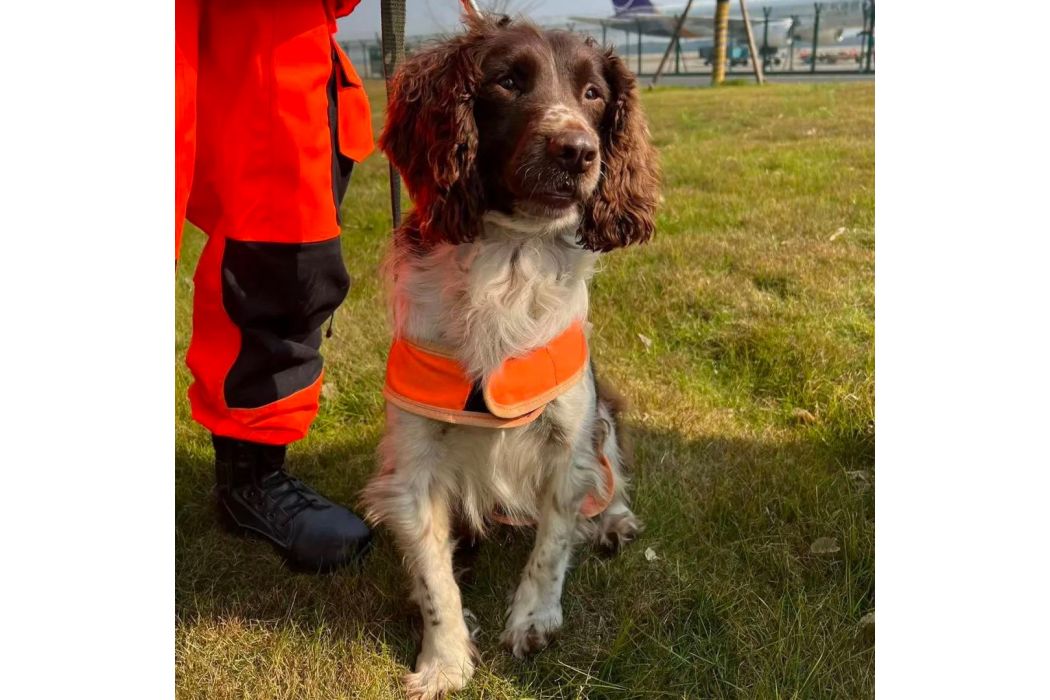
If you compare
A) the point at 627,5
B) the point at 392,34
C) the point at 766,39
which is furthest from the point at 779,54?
the point at 392,34

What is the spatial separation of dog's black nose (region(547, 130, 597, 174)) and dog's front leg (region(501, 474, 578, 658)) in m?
0.92

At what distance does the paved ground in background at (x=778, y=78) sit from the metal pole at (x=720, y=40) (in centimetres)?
19

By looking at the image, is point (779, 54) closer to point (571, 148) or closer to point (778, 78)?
point (778, 78)

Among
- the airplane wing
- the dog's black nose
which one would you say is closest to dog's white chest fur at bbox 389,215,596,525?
the dog's black nose

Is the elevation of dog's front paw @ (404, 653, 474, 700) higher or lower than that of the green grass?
lower

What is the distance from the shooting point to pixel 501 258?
2.17 m

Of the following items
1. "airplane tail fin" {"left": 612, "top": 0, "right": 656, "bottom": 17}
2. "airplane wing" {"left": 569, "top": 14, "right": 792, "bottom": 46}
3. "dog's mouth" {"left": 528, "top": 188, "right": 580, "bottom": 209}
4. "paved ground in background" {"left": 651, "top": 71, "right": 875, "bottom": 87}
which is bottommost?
"dog's mouth" {"left": 528, "top": 188, "right": 580, "bottom": 209}

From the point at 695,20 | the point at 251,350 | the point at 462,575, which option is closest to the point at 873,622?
the point at 462,575

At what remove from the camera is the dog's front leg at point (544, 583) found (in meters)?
2.28

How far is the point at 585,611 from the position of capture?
94.3 inches

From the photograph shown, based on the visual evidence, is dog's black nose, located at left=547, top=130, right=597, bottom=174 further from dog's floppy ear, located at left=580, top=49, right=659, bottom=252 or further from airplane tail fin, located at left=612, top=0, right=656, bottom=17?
airplane tail fin, located at left=612, top=0, right=656, bottom=17

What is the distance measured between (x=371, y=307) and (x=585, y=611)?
242 cm

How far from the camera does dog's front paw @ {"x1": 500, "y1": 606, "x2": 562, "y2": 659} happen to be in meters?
2.27

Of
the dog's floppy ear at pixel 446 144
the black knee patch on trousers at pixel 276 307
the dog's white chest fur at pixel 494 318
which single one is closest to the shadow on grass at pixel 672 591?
the dog's white chest fur at pixel 494 318
